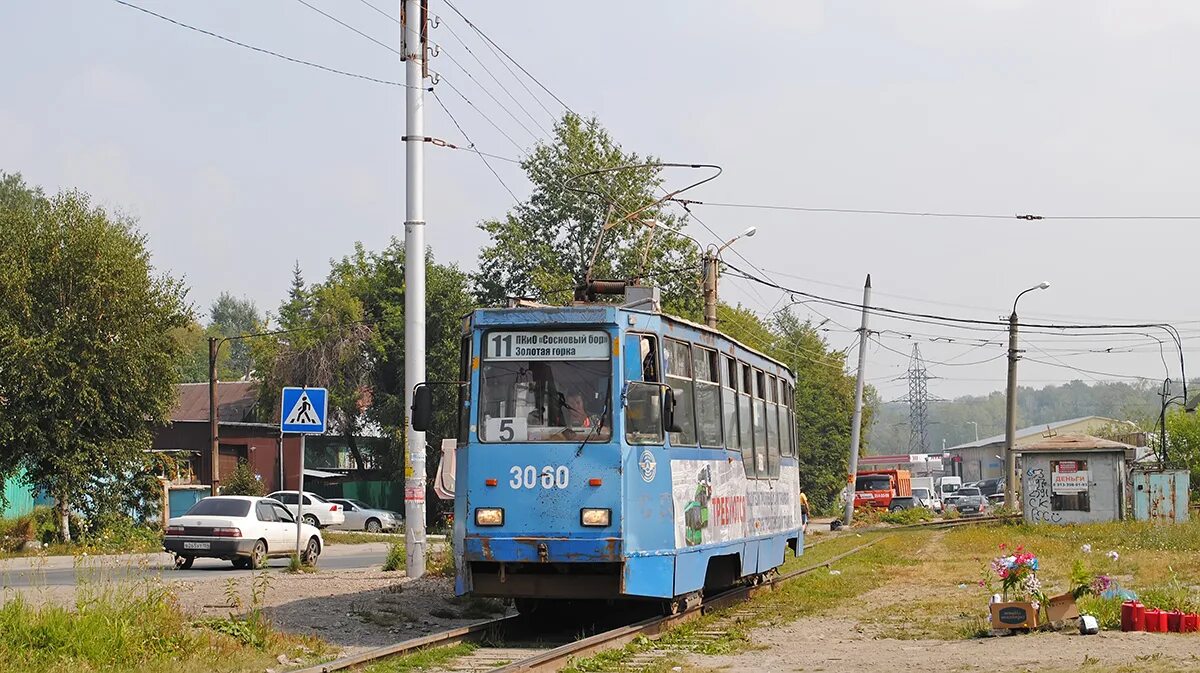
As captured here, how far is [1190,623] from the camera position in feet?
43.4

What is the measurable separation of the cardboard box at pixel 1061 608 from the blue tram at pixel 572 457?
358 centimetres

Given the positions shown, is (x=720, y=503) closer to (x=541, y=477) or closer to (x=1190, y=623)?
(x=541, y=477)

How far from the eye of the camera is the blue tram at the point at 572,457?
527 inches

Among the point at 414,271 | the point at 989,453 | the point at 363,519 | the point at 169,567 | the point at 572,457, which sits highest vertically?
the point at 414,271

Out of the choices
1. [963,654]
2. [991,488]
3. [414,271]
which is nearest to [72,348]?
[414,271]

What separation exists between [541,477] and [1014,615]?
4681 mm

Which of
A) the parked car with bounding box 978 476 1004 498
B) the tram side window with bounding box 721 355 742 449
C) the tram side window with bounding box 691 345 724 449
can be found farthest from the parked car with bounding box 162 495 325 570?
the parked car with bounding box 978 476 1004 498

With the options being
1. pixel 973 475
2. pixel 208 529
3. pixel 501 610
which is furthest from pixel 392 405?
pixel 973 475

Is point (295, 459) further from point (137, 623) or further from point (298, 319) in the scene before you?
point (137, 623)

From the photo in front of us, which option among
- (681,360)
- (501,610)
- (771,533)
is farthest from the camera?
(771,533)

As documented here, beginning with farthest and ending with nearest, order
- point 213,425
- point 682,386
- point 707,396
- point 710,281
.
Result: point 213,425 < point 710,281 < point 707,396 < point 682,386

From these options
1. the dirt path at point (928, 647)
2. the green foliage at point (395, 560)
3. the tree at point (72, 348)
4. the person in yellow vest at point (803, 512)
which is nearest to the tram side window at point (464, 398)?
the dirt path at point (928, 647)

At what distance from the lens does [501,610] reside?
55.0ft

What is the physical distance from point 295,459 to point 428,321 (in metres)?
8.76
